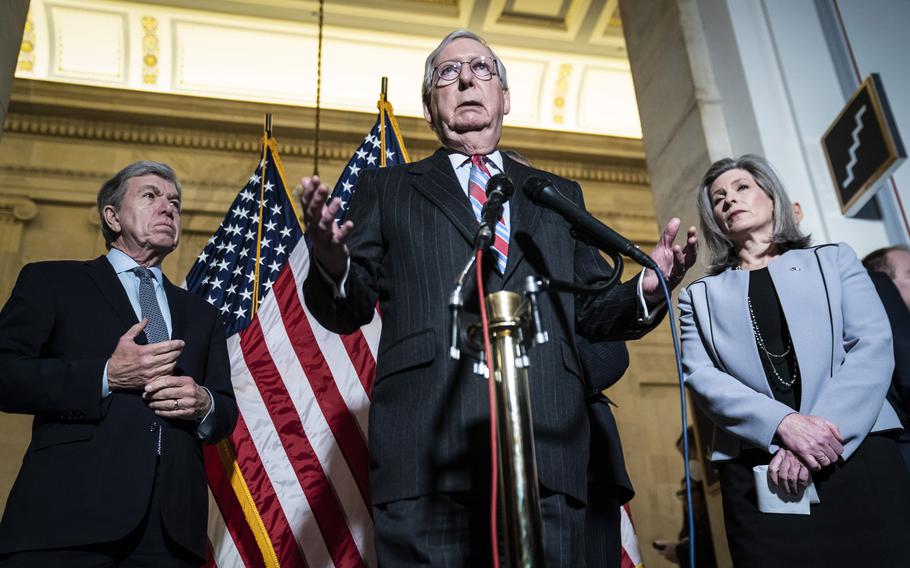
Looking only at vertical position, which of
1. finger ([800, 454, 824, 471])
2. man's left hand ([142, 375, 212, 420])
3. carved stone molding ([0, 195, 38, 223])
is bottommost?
finger ([800, 454, 824, 471])

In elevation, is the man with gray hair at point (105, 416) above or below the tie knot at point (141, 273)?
below

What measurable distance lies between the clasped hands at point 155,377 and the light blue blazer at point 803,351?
143 cm

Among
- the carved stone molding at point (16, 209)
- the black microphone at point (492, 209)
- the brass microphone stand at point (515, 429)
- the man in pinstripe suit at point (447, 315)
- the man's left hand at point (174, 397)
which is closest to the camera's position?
the brass microphone stand at point (515, 429)

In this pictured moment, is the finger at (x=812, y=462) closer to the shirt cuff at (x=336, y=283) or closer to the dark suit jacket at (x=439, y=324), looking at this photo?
the dark suit jacket at (x=439, y=324)

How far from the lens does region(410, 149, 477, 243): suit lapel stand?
5.51 feet

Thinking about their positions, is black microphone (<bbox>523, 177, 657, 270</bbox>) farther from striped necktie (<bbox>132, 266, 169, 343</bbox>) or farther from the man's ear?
the man's ear

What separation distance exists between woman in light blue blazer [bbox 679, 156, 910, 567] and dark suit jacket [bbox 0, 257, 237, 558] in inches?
56.9

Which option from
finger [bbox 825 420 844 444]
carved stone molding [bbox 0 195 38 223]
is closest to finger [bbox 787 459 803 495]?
finger [bbox 825 420 844 444]

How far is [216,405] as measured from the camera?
7.36 ft

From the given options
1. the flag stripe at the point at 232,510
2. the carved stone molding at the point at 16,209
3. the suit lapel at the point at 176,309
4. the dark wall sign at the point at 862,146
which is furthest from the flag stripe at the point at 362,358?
the carved stone molding at the point at 16,209

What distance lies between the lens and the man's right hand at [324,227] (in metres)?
1.34

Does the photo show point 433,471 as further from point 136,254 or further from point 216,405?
point 136,254

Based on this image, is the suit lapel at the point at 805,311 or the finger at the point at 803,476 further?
the suit lapel at the point at 805,311

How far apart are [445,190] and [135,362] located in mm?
938
